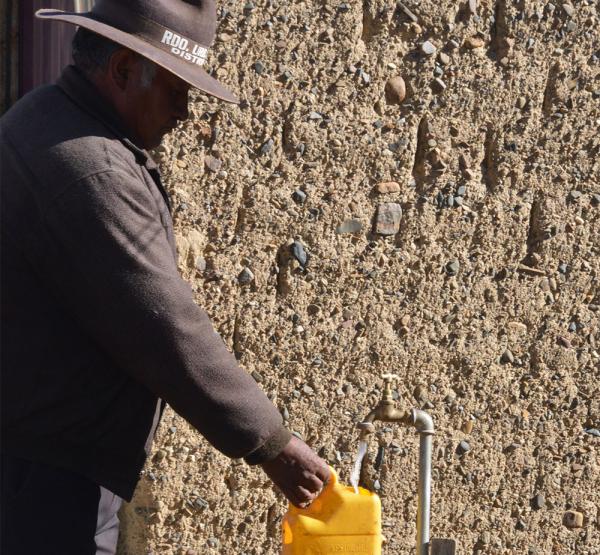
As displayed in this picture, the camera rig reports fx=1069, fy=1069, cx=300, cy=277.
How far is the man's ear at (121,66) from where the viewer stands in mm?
2215

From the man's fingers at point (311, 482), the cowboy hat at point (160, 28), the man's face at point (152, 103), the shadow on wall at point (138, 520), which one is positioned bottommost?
the shadow on wall at point (138, 520)

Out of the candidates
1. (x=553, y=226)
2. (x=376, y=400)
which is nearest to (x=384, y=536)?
(x=376, y=400)

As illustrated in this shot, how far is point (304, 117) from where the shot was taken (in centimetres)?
300

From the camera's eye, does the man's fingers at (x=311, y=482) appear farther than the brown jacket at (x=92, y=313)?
Yes

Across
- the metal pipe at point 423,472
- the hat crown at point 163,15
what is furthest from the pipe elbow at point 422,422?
the hat crown at point 163,15

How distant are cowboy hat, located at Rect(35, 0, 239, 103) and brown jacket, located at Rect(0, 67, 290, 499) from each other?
0.43ft

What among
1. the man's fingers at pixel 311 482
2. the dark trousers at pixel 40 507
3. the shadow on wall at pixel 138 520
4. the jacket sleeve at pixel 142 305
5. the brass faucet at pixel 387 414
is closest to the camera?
the jacket sleeve at pixel 142 305

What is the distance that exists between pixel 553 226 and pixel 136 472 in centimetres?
166

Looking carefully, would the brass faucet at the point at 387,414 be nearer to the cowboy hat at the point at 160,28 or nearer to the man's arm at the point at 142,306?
the man's arm at the point at 142,306

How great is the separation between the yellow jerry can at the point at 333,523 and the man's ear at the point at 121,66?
3.19ft

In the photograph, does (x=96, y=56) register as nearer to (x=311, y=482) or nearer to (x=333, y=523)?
(x=311, y=482)

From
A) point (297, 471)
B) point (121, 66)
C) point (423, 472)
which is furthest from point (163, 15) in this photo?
point (423, 472)

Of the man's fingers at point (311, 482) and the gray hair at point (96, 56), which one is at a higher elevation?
the gray hair at point (96, 56)

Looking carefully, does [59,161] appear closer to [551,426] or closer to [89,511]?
[89,511]
